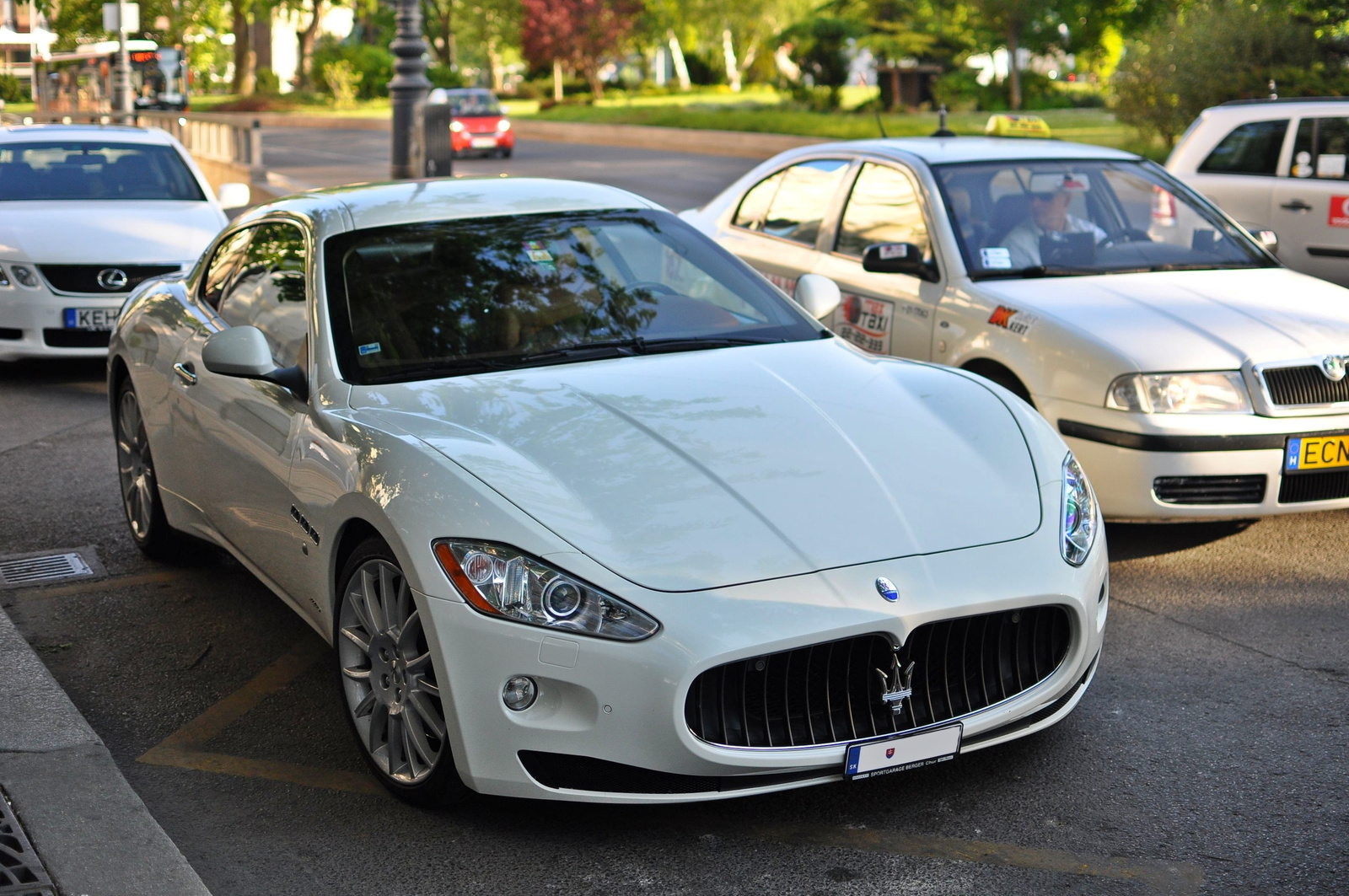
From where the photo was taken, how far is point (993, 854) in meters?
3.44

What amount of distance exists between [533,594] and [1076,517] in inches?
57.9

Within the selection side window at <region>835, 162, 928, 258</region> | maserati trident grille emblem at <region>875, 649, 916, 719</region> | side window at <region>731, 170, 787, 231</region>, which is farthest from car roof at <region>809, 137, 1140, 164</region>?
maserati trident grille emblem at <region>875, 649, 916, 719</region>

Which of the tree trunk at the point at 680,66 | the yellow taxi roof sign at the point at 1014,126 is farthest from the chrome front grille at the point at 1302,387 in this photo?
the tree trunk at the point at 680,66

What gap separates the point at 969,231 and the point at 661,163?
25080 millimetres

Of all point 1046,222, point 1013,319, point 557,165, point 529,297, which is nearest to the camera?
point 529,297

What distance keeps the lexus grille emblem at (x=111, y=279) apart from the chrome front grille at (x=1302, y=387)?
679 cm

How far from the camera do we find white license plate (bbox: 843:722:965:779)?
11.1 feet

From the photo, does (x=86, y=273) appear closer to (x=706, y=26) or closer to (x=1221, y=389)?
(x=1221, y=389)

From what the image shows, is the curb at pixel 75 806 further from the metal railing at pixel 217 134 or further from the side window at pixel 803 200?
the metal railing at pixel 217 134

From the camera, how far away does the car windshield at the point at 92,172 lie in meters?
10.4

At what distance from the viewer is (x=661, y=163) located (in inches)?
1228

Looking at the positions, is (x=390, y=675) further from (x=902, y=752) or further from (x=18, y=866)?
(x=902, y=752)

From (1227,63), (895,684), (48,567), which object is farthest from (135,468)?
(1227,63)

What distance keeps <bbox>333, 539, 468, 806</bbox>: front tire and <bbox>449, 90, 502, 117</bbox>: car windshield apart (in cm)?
3294
